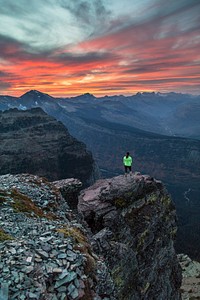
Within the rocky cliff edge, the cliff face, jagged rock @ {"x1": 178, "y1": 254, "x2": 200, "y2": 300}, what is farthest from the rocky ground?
jagged rock @ {"x1": 178, "y1": 254, "x2": 200, "y2": 300}

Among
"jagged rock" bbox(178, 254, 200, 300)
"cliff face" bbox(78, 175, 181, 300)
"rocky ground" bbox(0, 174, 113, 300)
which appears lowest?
"jagged rock" bbox(178, 254, 200, 300)

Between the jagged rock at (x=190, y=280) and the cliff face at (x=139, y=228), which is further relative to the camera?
the jagged rock at (x=190, y=280)

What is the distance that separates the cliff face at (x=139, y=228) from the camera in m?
46.2

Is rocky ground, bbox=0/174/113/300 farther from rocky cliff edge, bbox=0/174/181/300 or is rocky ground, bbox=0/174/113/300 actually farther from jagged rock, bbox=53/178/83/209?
jagged rock, bbox=53/178/83/209

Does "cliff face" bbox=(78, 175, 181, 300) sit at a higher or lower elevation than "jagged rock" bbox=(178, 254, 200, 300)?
higher

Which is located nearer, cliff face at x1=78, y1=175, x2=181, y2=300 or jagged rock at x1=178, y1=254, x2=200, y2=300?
cliff face at x1=78, y1=175, x2=181, y2=300

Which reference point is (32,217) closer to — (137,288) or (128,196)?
(137,288)

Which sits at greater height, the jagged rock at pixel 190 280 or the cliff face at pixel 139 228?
the cliff face at pixel 139 228

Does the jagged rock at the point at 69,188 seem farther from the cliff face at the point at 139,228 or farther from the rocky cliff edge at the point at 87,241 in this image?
the cliff face at the point at 139,228

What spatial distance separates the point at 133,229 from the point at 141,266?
6.35 metres

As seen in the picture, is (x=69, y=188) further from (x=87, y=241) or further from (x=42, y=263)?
(x=42, y=263)

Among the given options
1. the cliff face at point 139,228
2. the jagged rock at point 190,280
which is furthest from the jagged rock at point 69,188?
the jagged rock at point 190,280

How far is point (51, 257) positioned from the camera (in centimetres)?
1873

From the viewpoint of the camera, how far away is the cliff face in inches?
1821
